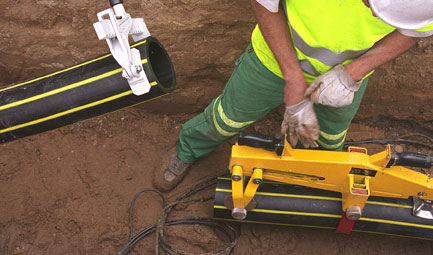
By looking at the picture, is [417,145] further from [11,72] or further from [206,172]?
[11,72]

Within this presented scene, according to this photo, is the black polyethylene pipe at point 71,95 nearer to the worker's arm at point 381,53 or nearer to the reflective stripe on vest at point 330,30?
the reflective stripe on vest at point 330,30

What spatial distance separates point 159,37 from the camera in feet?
9.41

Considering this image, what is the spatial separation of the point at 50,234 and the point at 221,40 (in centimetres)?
189

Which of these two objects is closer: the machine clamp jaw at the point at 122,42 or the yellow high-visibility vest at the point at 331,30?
the machine clamp jaw at the point at 122,42

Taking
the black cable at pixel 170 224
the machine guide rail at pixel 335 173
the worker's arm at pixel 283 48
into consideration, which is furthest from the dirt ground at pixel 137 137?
the worker's arm at pixel 283 48

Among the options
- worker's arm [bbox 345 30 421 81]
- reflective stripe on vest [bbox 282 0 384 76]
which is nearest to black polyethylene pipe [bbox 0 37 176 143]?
reflective stripe on vest [bbox 282 0 384 76]

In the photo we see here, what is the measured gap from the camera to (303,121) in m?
2.10

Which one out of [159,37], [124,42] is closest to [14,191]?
[159,37]

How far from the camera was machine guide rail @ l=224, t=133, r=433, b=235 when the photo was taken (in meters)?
2.20

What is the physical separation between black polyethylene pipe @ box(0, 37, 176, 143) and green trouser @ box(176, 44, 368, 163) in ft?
1.82

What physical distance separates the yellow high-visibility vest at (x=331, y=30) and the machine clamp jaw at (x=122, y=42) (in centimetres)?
76

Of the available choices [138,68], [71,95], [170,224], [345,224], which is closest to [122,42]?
[138,68]

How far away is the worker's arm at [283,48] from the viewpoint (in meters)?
1.91

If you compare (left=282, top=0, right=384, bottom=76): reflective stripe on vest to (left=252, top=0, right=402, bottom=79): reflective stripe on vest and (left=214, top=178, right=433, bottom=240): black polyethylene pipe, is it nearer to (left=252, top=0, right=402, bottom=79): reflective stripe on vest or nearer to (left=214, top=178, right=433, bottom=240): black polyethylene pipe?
(left=252, top=0, right=402, bottom=79): reflective stripe on vest
